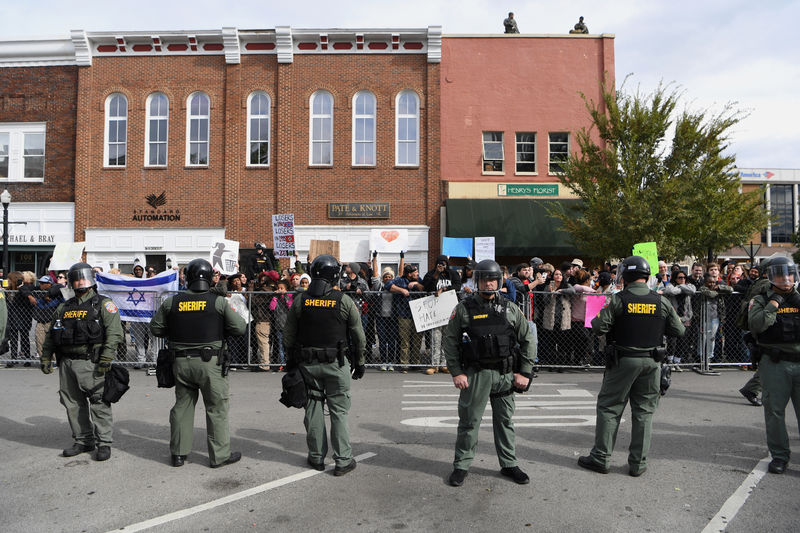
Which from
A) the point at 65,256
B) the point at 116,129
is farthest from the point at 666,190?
the point at 116,129

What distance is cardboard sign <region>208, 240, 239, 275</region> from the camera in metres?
12.7

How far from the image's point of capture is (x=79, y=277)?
5820 mm

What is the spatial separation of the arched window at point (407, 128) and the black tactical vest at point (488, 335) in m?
16.3

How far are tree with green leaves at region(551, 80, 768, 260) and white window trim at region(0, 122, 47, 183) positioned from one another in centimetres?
1897

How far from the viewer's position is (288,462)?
5.45 metres

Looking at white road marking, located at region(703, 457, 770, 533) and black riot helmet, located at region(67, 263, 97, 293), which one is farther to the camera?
black riot helmet, located at region(67, 263, 97, 293)

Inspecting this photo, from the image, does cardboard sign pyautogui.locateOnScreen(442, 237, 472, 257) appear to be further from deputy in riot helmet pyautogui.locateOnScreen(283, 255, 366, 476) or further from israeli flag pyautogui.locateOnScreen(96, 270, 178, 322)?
deputy in riot helmet pyautogui.locateOnScreen(283, 255, 366, 476)

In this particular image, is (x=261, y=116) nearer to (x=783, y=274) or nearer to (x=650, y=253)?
(x=650, y=253)

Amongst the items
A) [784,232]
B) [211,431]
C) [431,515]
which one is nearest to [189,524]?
[211,431]

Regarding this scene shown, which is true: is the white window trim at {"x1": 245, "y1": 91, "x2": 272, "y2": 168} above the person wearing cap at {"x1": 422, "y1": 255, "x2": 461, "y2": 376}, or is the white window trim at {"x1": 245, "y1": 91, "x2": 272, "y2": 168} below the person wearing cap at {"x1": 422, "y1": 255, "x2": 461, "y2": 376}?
above

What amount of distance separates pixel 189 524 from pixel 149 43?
816 inches

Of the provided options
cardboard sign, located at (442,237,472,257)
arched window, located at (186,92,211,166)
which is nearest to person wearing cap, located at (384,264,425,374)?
cardboard sign, located at (442,237,472,257)

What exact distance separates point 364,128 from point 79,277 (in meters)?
15.9

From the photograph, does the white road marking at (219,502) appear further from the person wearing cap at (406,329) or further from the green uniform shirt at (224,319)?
the person wearing cap at (406,329)
